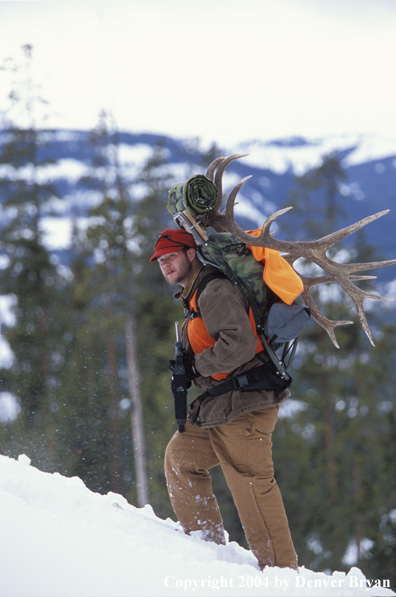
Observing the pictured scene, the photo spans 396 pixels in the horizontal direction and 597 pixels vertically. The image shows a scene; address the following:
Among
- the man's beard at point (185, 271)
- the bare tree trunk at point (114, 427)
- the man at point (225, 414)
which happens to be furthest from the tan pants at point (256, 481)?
the bare tree trunk at point (114, 427)

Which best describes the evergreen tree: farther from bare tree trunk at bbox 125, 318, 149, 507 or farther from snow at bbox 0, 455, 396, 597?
snow at bbox 0, 455, 396, 597

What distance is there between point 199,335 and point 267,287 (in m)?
0.53

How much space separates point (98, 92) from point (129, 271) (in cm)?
586

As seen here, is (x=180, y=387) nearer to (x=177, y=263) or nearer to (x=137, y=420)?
(x=177, y=263)

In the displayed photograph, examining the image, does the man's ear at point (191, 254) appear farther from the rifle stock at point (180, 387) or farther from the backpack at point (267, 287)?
the rifle stock at point (180, 387)

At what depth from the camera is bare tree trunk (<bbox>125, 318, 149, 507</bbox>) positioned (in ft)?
48.5

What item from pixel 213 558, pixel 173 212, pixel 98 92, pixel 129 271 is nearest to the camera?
pixel 213 558

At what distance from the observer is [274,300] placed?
3.99 m

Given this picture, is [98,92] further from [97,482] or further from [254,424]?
[254,424]

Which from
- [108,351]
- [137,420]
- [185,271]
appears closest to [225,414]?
[185,271]

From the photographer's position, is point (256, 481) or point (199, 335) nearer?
point (256, 481)

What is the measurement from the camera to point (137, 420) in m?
15.0

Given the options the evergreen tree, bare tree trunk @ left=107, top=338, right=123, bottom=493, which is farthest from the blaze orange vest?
the evergreen tree

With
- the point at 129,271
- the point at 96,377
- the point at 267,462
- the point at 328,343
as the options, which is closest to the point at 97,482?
the point at 96,377
